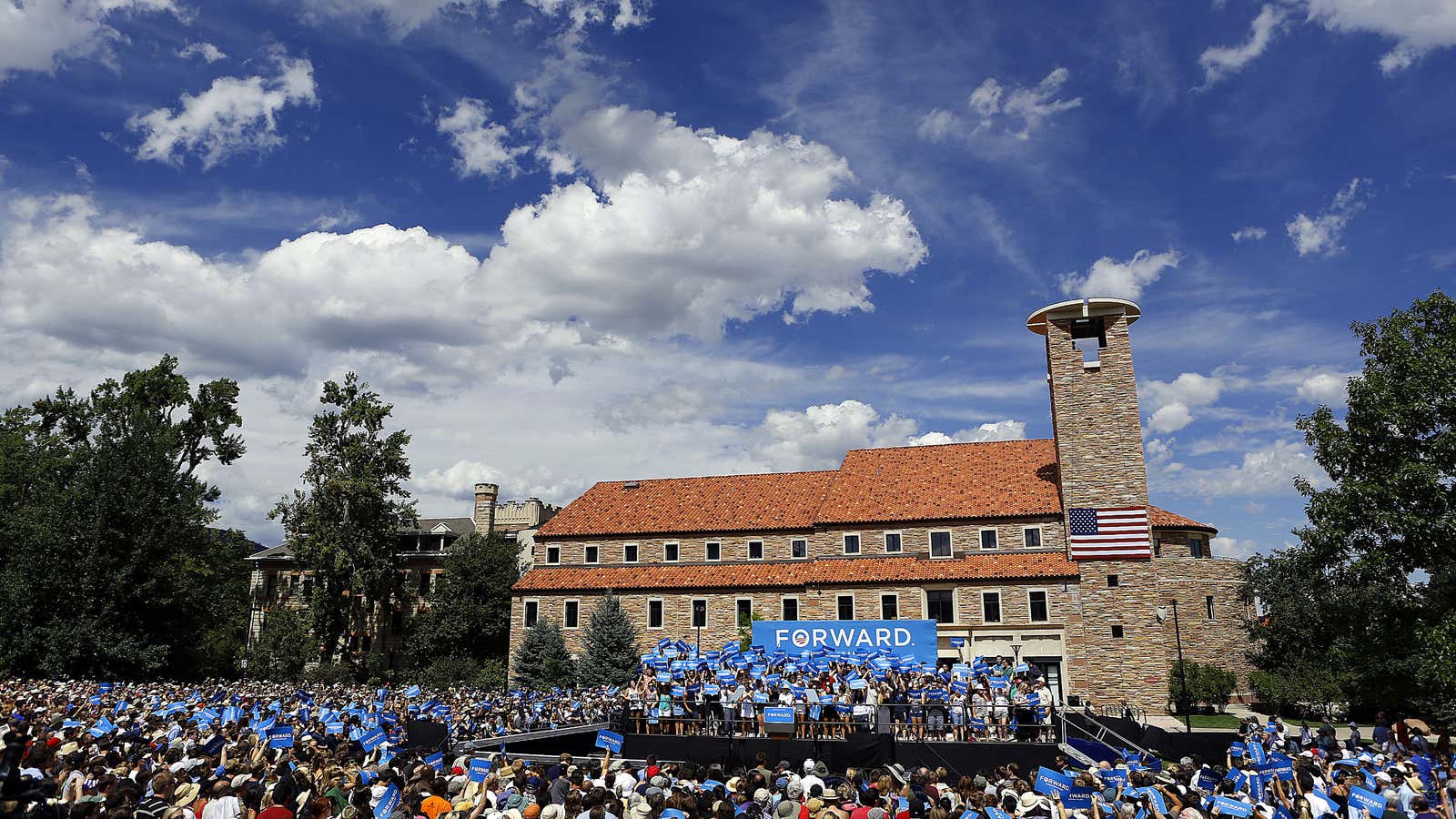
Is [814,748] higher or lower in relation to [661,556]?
lower

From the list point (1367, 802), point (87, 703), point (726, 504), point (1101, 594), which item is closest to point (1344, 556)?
point (1101, 594)

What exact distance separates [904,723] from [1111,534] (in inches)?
768

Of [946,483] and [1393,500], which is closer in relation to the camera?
[1393,500]

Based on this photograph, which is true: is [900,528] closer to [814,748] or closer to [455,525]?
[814,748]

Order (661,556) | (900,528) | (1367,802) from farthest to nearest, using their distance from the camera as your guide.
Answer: (661,556) → (900,528) → (1367,802)

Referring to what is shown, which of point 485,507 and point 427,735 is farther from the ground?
point 485,507

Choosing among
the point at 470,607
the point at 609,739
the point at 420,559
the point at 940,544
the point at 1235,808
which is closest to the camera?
the point at 1235,808

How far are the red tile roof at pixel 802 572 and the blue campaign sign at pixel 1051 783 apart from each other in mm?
30126

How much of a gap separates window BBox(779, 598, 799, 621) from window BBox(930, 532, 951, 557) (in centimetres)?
755

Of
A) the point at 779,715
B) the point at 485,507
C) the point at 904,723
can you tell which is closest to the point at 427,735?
the point at 779,715

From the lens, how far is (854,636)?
3131cm

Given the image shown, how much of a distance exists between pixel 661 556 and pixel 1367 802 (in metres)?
41.2

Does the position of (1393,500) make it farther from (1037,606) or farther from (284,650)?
(284,650)

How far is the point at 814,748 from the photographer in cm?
2372
